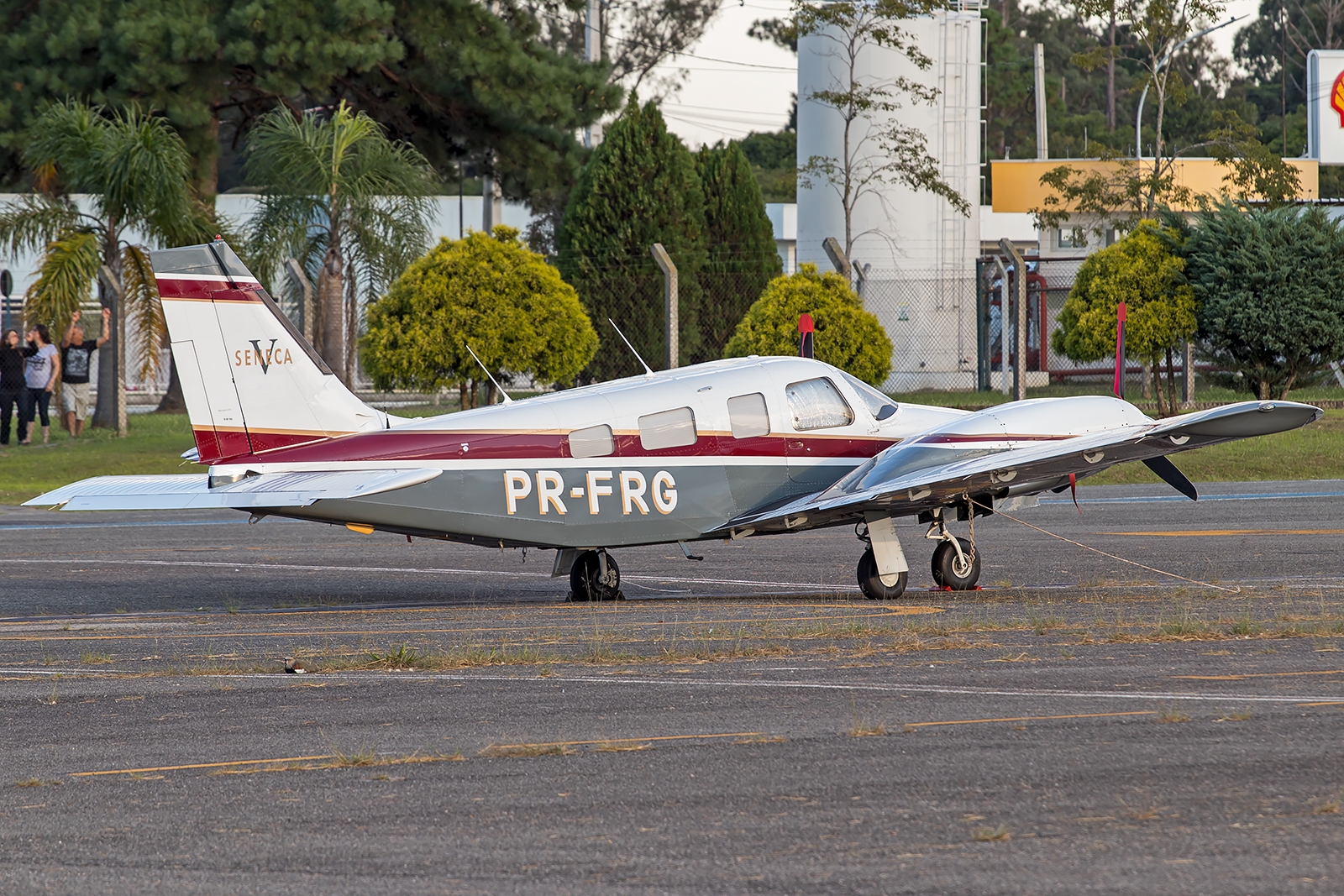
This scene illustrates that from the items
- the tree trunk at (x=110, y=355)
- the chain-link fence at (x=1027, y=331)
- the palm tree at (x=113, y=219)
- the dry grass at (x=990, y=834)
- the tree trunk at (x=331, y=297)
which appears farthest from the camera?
the chain-link fence at (x=1027, y=331)

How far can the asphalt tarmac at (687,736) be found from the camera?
19.5 ft

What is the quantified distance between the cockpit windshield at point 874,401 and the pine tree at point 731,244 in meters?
26.5

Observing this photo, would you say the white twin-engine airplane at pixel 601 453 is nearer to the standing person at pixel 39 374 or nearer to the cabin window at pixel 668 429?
the cabin window at pixel 668 429

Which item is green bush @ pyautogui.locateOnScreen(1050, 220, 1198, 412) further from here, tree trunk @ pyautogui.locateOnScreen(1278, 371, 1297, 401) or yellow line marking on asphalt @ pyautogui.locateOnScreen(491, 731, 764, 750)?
yellow line marking on asphalt @ pyautogui.locateOnScreen(491, 731, 764, 750)

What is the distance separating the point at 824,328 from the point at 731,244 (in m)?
15.0

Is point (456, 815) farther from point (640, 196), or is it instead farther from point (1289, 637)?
point (640, 196)

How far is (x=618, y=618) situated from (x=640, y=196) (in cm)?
2705

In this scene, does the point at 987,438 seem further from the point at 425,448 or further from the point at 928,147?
the point at 928,147

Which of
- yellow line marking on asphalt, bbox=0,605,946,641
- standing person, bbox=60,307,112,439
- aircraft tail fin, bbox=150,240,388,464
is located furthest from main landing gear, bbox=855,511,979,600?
standing person, bbox=60,307,112,439

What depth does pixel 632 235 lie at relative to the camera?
126ft

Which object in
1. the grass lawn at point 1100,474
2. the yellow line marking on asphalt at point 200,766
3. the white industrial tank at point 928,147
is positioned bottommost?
the yellow line marking on asphalt at point 200,766

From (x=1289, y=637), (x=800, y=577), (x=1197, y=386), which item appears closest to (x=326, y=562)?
(x=800, y=577)

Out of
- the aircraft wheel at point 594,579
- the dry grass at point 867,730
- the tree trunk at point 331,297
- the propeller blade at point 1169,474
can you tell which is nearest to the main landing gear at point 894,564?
the propeller blade at point 1169,474

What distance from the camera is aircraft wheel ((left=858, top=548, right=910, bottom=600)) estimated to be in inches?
536
